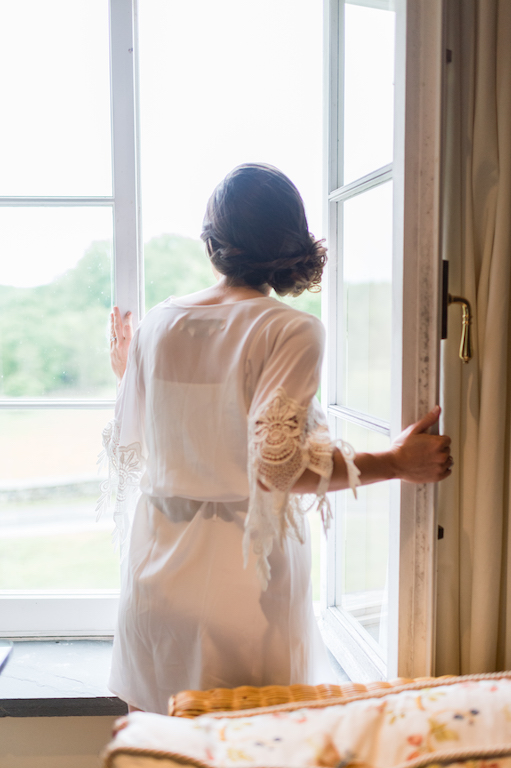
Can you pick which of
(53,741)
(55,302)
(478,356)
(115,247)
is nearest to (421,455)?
(478,356)

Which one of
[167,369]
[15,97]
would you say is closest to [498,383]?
[167,369]

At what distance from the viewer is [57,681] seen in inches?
57.2

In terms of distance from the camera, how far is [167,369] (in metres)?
1.07

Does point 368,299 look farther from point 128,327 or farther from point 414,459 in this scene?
point 128,327

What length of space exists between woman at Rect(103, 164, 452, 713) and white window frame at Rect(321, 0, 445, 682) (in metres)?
0.09

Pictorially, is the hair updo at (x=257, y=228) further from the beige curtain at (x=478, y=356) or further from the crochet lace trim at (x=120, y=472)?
the crochet lace trim at (x=120, y=472)

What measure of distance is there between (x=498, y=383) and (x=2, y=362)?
130 cm

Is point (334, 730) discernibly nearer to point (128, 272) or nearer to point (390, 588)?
point (390, 588)

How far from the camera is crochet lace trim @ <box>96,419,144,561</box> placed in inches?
49.8

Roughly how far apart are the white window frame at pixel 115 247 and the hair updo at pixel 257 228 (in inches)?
19.3

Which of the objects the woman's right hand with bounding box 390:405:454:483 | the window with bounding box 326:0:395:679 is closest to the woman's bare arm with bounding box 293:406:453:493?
the woman's right hand with bounding box 390:405:454:483

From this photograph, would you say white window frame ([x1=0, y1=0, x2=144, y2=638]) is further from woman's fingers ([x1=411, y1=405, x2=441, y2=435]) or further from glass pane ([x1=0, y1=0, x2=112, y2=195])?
woman's fingers ([x1=411, y1=405, x2=441, y2=435])

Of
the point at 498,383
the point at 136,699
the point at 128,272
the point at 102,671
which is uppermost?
the point at 128,272

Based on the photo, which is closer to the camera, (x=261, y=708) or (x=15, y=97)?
(x=261, y=708)
